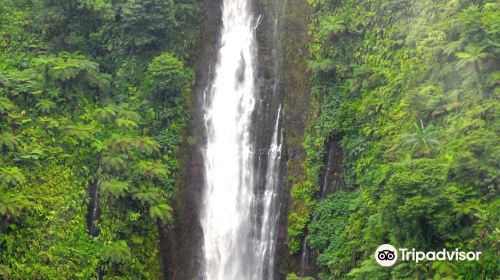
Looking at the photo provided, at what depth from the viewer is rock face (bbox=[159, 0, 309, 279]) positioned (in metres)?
27.3

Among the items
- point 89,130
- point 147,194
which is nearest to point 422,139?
point 147,194

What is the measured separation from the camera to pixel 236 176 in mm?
28328

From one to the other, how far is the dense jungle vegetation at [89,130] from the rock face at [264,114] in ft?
2.02

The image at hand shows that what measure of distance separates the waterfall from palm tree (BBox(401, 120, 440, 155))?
7.47 metres

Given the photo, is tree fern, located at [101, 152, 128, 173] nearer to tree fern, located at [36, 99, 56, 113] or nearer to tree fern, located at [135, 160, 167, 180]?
tree fern, located at [135, 160, 167, 180]

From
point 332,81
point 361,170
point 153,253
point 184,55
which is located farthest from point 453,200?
point 184,55

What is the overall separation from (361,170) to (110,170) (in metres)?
9.72

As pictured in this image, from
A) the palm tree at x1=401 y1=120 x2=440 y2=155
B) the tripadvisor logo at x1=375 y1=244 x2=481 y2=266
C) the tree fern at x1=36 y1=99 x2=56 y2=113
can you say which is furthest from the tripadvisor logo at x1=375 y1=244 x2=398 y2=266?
the tree fern at x1=36 y1=99 x2=56 y2=113

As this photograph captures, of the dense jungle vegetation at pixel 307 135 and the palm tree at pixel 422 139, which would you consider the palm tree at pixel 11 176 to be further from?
the palm tree at pixel 422 139

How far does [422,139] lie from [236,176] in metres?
9.43

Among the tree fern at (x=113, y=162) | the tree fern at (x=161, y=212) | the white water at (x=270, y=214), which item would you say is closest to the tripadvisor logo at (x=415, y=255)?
the white water at (x=270, y=214)

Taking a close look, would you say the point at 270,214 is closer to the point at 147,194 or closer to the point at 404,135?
the point at 147,194

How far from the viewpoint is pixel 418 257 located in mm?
19406

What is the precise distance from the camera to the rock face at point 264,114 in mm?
27281
